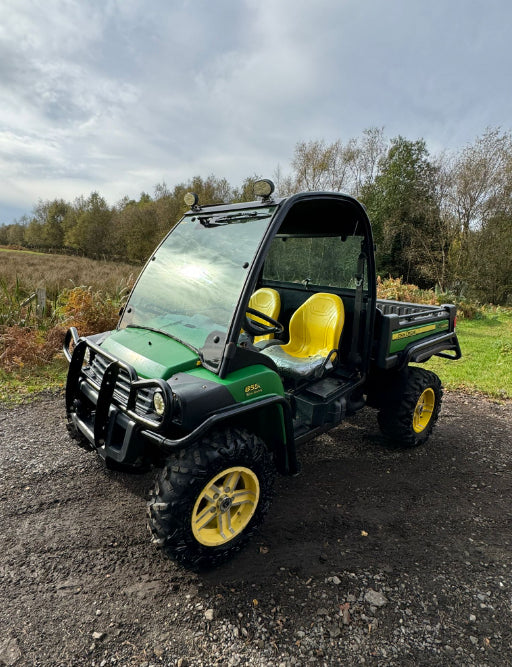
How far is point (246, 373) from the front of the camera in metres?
2.40

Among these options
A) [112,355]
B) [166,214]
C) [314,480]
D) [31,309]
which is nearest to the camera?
[112,355]

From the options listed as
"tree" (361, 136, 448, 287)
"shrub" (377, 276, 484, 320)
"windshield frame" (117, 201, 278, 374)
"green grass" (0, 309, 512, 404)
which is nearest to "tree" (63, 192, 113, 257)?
"tree" (361, 136, 448, 287)

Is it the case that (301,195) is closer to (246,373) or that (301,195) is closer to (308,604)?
(246,373)

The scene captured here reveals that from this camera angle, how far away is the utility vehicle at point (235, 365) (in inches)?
85.6

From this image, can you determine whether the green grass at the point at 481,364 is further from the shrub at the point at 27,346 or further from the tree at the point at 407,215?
the tree at the point at 407,215

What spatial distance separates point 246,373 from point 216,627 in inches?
52.5

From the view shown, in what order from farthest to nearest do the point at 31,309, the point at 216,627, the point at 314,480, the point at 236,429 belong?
the point at 31,309
the point at 314,480
the point at 236,429
the point at 216,627

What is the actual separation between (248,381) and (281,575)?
1.18m

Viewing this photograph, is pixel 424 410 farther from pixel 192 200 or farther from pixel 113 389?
pixel 113 389

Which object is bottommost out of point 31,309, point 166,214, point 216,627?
point 216,627

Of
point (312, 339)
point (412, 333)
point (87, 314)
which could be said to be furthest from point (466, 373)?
point (87, 314)

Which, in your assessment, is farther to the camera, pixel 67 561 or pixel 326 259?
pixel 326 259

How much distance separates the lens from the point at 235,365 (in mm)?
2383

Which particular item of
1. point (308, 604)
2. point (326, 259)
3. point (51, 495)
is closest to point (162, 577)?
point (308, 604)
